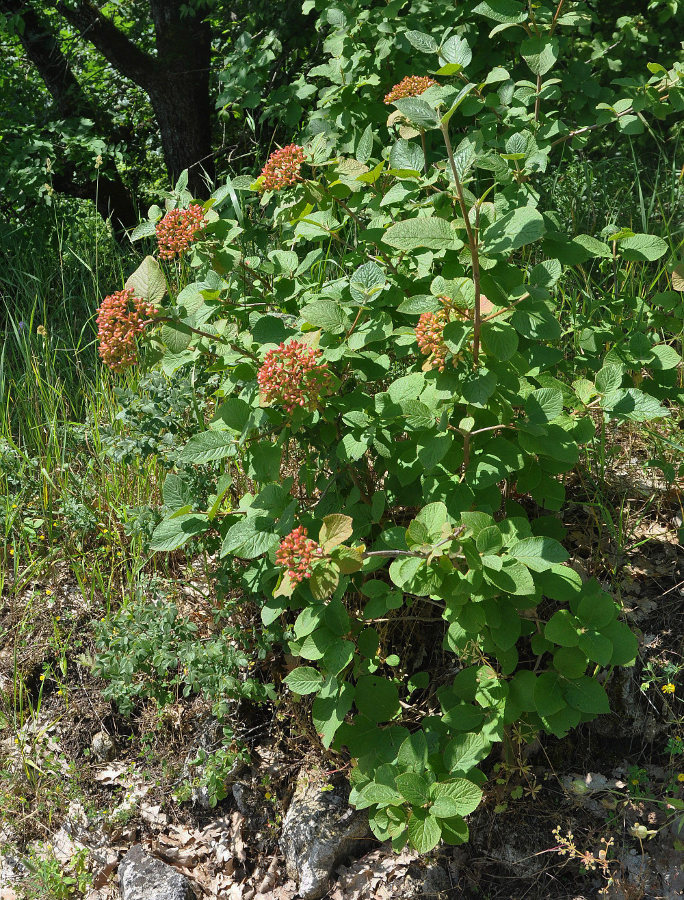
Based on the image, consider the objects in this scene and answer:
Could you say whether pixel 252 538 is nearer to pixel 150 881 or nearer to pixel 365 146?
pixel 365 146

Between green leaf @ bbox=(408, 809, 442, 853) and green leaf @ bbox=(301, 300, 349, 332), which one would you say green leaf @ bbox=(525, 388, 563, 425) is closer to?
green leaf @ bbox=(301, 300, 349, 332)

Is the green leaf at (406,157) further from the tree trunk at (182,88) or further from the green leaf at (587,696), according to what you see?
the tree trunk at (182,88)

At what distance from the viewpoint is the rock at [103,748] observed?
2580mm

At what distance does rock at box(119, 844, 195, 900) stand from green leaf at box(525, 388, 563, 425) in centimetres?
165

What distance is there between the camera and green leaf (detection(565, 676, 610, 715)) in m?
1.70

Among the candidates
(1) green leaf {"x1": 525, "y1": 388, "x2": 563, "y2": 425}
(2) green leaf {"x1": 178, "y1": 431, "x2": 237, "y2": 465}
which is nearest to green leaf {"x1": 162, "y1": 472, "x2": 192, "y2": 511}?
(2) green leaf {"x1": 178, "y1": 431, "x2": 237, "y2": 465}

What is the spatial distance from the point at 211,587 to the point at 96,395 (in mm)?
1249

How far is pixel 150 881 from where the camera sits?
7.16 ft

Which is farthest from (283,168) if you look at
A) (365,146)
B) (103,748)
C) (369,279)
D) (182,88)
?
(182,88)

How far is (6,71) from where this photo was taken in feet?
15.8

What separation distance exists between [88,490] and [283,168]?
1737 mm

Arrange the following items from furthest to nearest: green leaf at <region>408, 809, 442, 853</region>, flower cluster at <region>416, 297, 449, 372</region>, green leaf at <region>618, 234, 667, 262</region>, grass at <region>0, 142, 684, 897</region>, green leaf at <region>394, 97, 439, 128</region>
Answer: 1. grass at <region>0, 142, 684, 897</region>
2. green leaf at <region>618, 234, 667, 262</region>
3. green leaf at <region>408, 809, 442, 853</region>
4. flower cluster at <region>416, 297, 449, 372</region>
5. green leaf at <region>394, 97, 439, 128</region>

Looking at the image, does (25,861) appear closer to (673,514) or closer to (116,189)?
(673,514)

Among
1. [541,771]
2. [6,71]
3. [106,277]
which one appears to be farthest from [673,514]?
[6,71]
